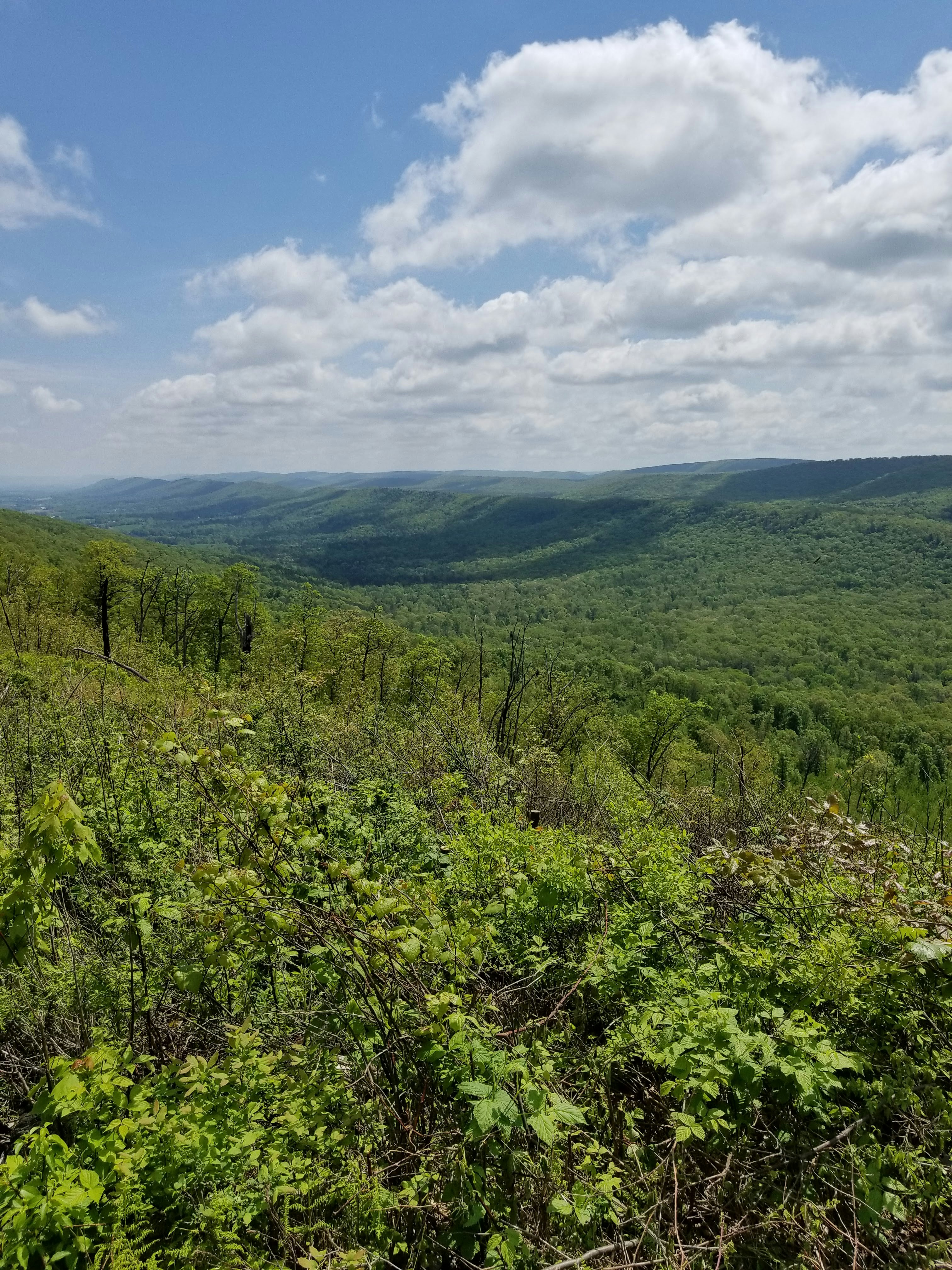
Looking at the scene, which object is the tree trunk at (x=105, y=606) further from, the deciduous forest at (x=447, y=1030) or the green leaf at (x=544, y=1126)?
the green leaf at (x=544, y=1126)

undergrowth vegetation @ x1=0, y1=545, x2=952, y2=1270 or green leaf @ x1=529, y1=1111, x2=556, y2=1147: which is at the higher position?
green leaf @ x1=529, y1=1111, x2=556, y2=1147

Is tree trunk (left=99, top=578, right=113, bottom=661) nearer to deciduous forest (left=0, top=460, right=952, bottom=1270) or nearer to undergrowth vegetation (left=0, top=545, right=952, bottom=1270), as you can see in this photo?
deciduous forest (left=0, top=460, right=952, bottom=1270)

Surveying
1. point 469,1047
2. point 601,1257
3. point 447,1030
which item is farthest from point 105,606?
point 601,1257

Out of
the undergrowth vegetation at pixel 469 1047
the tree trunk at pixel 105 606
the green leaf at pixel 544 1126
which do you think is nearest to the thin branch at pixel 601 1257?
the undergrowth vegetation at pixel 469 1047

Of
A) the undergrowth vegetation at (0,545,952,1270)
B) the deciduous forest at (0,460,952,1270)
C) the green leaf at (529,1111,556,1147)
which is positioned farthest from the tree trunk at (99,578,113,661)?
the green leaf at (529,1111,556,1147)

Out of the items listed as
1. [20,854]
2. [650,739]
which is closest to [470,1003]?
[20,854]

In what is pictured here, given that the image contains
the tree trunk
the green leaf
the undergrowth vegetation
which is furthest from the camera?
the tree trunk

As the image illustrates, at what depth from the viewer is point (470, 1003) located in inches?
116

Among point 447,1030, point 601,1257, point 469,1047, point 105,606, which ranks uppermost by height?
point 469,1047

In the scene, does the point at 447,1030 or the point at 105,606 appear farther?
the point at 105,606

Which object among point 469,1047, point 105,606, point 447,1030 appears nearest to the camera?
point 469,1047

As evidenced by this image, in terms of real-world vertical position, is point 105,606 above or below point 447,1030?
below

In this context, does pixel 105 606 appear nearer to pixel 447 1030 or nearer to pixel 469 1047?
pixel 447 1030

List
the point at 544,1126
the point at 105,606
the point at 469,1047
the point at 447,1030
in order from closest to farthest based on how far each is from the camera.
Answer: the point at 544,1126 < the point at 469,1047 < the point at 447,1030 < the point at 105,606
